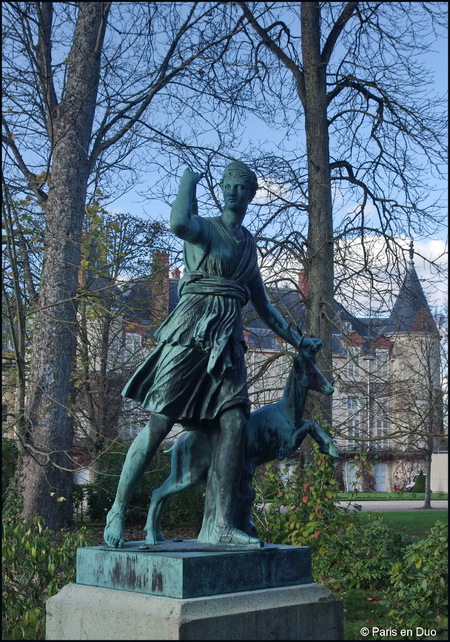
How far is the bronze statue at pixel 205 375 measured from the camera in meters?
4.35

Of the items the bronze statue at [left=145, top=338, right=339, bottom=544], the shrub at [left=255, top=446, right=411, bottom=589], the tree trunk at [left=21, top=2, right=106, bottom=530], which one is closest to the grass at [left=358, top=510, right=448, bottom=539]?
the shrub at [left=255, top=446, right=411, bottom=589]

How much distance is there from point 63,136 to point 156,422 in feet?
22.6

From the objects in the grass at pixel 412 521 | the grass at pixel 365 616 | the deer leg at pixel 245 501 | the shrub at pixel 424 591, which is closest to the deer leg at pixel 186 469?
the deer leg at pixel 245 501

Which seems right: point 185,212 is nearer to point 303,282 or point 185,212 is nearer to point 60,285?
point 60,285

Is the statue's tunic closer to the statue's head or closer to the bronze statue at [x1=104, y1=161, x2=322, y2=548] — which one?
the bronze statue at [x1=104, y1=161, x2=322, y2=548]

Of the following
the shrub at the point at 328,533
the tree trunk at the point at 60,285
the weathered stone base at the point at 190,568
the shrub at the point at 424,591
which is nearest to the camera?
the weathered stone base at the point at 190,568

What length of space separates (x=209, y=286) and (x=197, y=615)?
71.6 inches

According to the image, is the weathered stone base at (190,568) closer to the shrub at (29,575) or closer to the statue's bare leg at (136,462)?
the statue's bare leg at (136,462)

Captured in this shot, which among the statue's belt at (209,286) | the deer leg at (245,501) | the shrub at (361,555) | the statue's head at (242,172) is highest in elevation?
the statue's head at (242,172)

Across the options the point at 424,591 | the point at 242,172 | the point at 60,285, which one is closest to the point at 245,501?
the point at 242,172

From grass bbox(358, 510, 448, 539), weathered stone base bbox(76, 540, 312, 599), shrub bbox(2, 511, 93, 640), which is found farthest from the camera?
grass bbox(358, 510, 448, 539)

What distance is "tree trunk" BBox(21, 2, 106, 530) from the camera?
31.8ft

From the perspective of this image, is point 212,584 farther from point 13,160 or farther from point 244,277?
point 13,160

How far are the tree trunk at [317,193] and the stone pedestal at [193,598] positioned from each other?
6.98m
